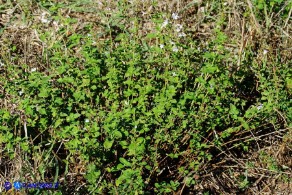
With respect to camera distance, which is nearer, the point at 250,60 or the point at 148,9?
the point at 250,60

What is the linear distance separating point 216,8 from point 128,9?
0.91 m

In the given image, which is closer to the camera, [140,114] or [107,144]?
[107,144]

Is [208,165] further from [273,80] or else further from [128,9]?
[128,9]

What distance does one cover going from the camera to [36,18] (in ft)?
16.8

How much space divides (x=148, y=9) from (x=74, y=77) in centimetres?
152

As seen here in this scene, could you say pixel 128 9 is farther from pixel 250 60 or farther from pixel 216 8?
pixel 250 60

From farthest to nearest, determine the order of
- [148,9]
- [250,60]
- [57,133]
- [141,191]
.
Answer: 1. [148,9]
2. [250,60]
3. [57,133]
4. [141,191]

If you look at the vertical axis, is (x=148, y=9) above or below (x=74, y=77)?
above

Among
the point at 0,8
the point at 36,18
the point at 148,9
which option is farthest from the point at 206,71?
the point at 0,8

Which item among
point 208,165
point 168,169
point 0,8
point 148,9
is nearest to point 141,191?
point 168,169

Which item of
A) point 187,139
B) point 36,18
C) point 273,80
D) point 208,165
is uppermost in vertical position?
point 36,18

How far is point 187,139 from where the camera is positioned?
3896 millimetres

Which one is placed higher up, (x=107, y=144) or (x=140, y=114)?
(x=140, y=114)

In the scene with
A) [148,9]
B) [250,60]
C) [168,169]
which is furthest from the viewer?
[148,9]
